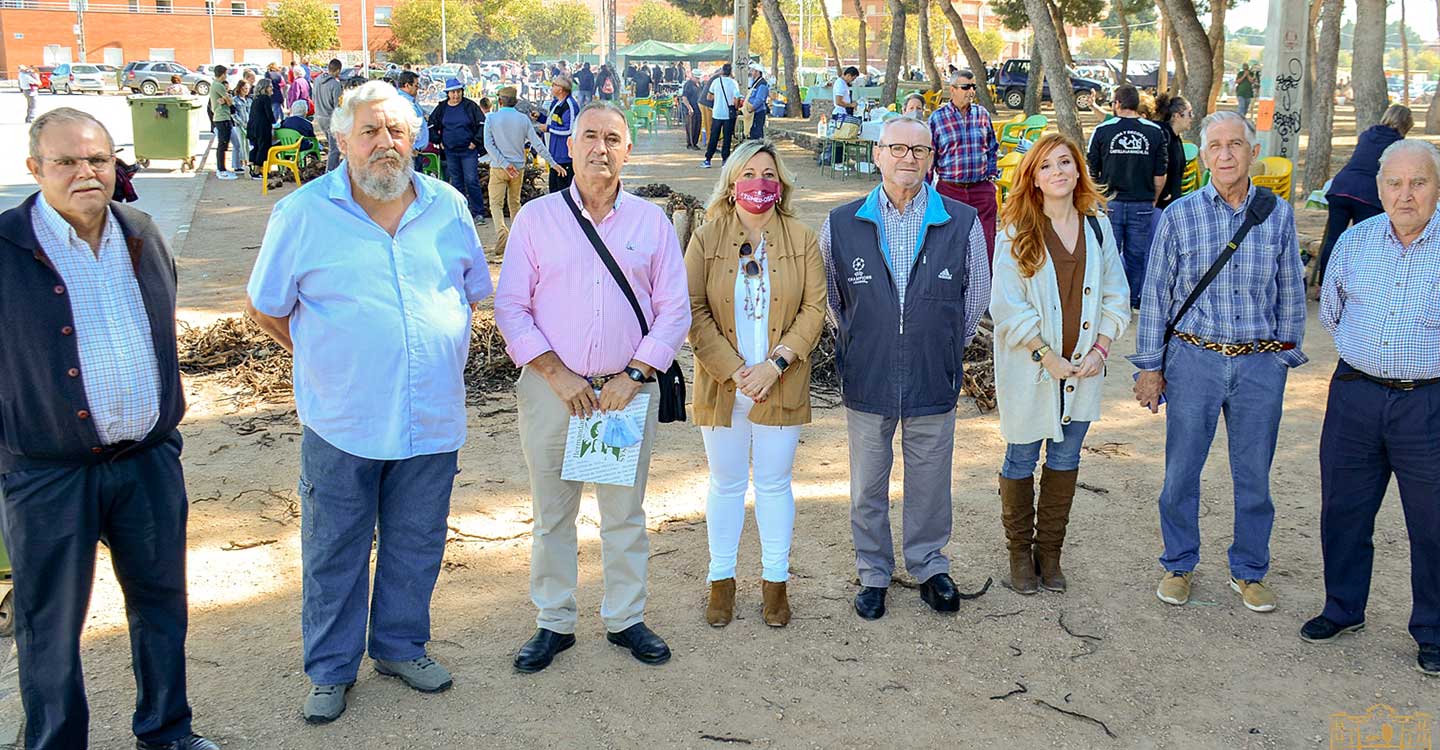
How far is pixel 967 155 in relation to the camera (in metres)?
10.0

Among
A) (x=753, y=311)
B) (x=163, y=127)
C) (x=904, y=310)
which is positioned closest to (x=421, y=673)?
(x=753, y=311)

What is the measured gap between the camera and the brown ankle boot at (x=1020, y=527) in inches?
185

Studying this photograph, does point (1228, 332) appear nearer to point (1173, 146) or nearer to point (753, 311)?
point (753, 311)

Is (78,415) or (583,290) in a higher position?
(583,290)

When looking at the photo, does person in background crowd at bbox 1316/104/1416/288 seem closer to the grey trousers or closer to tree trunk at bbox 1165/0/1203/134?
the grey trousers

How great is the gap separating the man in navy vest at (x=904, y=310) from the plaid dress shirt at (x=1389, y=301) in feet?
4.09

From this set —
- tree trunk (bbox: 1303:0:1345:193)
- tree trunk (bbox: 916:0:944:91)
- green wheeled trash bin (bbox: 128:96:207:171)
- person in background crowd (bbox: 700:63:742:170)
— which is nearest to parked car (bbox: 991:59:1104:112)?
tree trunk (bbox: 916:0:944:91)

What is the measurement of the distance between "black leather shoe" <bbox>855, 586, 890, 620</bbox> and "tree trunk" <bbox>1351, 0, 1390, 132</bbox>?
41.7ft

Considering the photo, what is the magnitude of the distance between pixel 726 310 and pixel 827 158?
58.8 ft

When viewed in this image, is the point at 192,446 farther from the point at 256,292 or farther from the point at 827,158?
the point at 827,158

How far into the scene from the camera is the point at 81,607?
3281 millimetres

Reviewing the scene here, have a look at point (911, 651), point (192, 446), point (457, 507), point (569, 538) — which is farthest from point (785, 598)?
point (192, 446)

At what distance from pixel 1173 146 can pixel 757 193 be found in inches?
246

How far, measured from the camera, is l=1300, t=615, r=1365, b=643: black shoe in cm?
430
